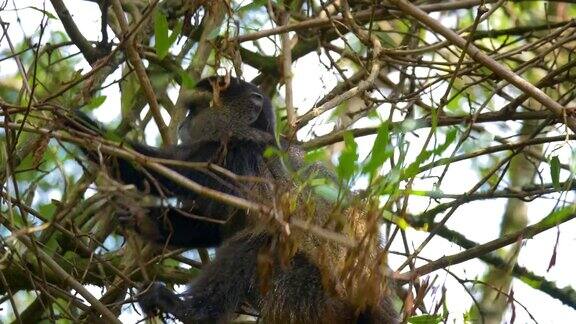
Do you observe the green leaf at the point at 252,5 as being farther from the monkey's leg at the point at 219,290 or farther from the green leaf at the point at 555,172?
the green leaf at the point at 555,172

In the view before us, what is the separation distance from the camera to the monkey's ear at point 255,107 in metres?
5.07

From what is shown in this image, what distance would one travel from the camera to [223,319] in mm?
4422

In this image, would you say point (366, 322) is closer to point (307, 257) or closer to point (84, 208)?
point (307, 257)

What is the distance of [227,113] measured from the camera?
5.06m

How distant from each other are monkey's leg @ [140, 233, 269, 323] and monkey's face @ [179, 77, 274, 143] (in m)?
0.67

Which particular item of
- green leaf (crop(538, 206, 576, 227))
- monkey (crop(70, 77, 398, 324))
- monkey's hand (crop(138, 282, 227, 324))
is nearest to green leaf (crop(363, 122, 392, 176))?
monkey (crop(70, 77, 398, 324))

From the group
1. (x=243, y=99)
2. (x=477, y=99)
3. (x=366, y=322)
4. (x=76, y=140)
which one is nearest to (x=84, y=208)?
(x=243, y=99)

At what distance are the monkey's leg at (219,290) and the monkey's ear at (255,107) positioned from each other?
0.70 m

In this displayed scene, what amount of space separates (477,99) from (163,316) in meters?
2.24

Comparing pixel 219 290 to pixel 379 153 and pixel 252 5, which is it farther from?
pixel 379 153

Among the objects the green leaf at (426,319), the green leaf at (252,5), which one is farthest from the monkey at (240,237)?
the green leaf at (252,5)

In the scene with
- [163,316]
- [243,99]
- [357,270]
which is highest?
[243,99]

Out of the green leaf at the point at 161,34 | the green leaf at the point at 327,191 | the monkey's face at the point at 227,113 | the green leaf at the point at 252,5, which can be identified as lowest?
the green leaf at the point at 327,191

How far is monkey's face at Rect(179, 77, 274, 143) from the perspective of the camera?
16.6 feet
